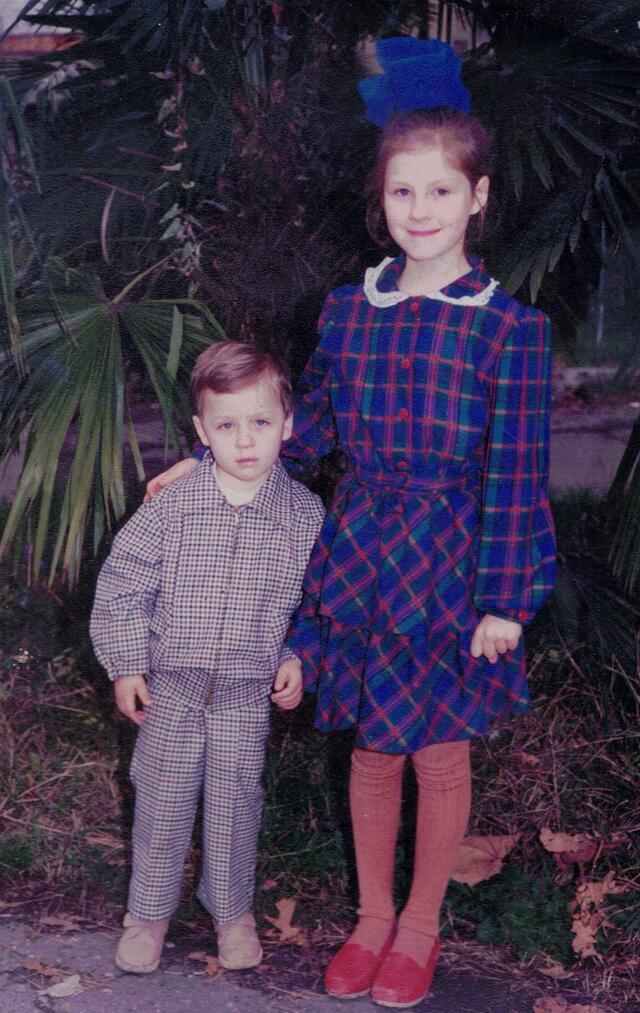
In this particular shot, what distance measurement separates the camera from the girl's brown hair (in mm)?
2143

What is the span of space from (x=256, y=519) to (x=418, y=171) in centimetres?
72

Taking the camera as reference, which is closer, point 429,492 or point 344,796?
point 429,492

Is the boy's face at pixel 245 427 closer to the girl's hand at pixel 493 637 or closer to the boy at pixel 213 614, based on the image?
the boy at pixel 213 614

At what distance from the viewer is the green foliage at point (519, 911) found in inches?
100.0

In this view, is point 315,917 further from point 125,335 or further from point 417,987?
point 125,335

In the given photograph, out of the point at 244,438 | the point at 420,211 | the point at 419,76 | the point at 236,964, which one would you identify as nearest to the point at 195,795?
the point at 236,964

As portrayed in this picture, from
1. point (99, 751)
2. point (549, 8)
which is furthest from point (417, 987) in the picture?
point (549, 8)

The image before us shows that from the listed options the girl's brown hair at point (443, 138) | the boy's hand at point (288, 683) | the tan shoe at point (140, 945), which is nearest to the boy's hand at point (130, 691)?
the boy's hand at point (288, 683)

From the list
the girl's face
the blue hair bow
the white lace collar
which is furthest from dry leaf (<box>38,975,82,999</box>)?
the blue hair bow

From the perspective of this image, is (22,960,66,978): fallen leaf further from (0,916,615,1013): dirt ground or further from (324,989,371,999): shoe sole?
(324,989,371,999): shoe sole

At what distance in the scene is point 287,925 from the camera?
261cm

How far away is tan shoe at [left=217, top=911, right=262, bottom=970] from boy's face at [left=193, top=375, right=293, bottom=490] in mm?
970

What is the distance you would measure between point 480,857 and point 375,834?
470mm

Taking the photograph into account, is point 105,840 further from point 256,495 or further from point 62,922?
point 256,495
